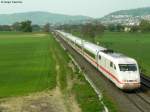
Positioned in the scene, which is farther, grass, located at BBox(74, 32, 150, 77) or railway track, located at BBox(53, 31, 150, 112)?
grass, located at BBox(74, 32, 150, 77)

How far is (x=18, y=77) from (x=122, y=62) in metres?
13.3

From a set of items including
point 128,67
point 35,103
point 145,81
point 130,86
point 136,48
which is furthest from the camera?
point 136,48

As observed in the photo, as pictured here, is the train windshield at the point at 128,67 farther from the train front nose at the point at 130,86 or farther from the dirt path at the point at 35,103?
the dirt path at the point at 35,103

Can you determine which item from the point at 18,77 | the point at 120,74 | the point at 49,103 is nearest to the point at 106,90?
the point at 120,74

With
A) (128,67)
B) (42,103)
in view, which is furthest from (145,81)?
(42,103)

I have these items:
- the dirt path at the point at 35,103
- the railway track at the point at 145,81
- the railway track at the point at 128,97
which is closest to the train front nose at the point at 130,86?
the railway track at the point at 128,97

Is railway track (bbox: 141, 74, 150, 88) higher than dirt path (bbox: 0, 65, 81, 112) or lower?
lower

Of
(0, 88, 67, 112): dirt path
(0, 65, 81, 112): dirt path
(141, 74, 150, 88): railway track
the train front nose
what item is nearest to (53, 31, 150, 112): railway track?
(141, 74, 150, 88): railway track

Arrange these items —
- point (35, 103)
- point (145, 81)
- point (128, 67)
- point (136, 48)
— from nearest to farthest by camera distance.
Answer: point (35, 103), point (128, 67), point (145, 81), point (136, 48)

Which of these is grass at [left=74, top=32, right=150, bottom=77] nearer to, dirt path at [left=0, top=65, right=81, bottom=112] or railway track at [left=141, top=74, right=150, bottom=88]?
railway track at [left=141, top=74, right=150, bottom=88]

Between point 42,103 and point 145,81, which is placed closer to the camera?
point 42,103

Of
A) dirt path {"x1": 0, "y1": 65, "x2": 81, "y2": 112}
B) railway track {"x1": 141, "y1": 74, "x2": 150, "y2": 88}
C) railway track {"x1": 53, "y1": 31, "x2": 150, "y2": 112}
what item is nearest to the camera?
dirt path {"x1": 0, "y1": 65, "x2": 81, "y2": 112}

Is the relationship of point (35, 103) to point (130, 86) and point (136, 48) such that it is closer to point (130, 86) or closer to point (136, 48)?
point (130, 86)

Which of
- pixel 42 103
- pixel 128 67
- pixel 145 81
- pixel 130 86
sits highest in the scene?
pixel 128 67
